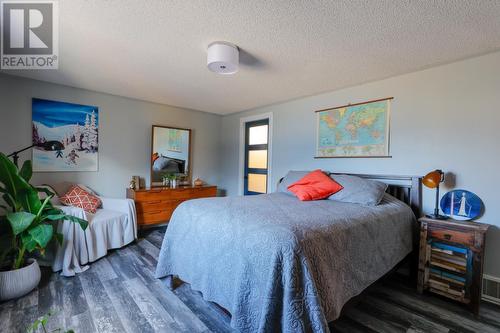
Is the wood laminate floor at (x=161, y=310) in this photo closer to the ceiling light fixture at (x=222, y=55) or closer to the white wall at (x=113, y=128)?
the white wall at (x=113, y=128)

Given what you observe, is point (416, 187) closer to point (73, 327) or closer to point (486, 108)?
point (486, 108)

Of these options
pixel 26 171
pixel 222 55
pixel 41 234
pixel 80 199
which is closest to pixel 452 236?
pixel 222 55

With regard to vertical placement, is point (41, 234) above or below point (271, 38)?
below

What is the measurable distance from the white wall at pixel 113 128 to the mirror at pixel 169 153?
11 cm

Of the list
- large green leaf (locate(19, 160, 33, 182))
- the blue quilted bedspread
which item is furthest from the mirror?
the blue quilted bedspread

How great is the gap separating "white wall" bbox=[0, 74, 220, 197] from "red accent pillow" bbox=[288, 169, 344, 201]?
2533 millimetres

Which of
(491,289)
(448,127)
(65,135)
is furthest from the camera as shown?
(65,135)

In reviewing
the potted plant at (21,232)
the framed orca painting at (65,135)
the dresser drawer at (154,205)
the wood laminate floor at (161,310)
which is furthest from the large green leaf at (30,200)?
the dresser drawer at (154,205)

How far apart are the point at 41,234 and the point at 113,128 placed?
6.92 feet

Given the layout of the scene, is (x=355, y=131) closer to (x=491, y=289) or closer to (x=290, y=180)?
(x=290, y=180)

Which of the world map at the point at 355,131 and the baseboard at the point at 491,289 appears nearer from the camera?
the baseboard at the point at 491,289

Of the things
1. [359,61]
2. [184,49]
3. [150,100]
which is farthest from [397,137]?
[150,100]

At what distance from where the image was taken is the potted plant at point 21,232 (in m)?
1.93

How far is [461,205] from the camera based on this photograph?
2.23 m
